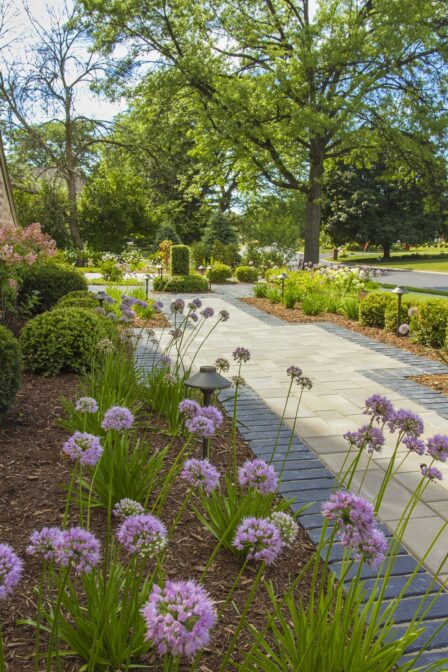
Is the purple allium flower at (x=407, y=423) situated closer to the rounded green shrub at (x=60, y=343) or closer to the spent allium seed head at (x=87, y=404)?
the spent allium seed head at (x=87, y=404)

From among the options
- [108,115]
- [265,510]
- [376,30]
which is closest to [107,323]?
[265,510]

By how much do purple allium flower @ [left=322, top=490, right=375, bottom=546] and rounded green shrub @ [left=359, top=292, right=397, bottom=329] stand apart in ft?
25.6

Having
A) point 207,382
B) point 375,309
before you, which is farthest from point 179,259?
point 207,382

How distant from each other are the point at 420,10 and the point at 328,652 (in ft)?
62.2

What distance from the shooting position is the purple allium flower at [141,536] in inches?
45.6

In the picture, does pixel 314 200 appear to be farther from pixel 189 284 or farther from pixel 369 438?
pixel 369 438

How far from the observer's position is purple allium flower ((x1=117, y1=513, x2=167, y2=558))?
116 cm

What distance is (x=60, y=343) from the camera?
5059 mm

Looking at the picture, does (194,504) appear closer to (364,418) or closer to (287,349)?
(364,418)

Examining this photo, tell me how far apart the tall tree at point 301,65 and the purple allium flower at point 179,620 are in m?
16.7

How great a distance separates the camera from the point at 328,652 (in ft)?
4.96

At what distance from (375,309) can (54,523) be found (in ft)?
23.6

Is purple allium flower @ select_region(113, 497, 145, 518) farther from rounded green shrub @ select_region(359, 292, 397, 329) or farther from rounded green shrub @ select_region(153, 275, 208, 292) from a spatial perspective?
rounded green shrub @ select_region(153, 275, 208, 292)

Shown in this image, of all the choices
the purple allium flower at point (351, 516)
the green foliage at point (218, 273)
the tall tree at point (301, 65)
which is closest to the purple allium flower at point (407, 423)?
the purple allium flower at point (351, 516)
